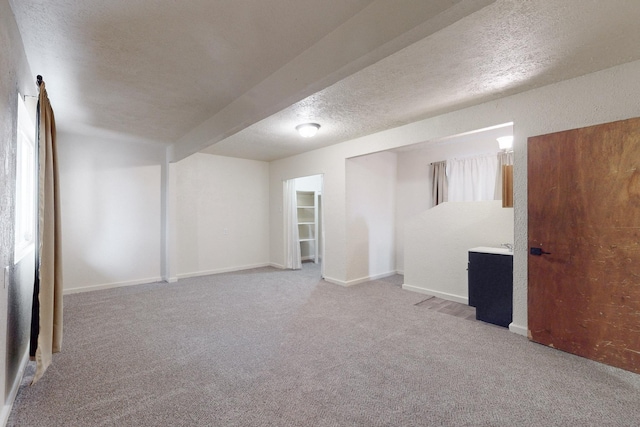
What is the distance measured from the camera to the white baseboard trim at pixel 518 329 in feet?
9.53

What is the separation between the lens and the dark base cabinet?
312cm

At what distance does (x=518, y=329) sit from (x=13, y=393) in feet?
13.5

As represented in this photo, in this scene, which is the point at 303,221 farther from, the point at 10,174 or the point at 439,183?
the point at 10,174

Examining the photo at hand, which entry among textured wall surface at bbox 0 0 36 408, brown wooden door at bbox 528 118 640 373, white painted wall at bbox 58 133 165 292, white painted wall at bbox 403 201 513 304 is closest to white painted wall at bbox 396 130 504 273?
white painted wall at bbox 403 201 513 304

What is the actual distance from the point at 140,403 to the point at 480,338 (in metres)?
2.88

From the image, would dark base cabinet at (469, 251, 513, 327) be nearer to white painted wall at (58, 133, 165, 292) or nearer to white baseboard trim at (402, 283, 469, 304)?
white baseboard trim at (402, 283, 469, 304)

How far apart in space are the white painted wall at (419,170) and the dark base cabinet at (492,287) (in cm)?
216

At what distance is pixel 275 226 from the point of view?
6.66 m

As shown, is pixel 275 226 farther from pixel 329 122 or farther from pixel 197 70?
pixel 197 70

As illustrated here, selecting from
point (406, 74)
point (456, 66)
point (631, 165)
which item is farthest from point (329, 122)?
point (631, 165)

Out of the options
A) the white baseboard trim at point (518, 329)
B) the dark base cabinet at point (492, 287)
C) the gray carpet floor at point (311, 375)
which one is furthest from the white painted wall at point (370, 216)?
the white baseboard trim at point (518, 329)

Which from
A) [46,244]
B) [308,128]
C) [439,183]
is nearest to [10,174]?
[46,244]

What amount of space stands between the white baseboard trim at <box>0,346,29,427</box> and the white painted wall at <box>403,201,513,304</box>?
433cm

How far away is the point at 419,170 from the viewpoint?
5574mm
